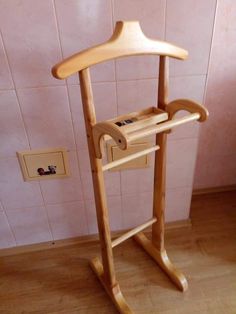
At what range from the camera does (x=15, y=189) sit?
120 cm

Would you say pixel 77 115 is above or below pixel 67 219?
above

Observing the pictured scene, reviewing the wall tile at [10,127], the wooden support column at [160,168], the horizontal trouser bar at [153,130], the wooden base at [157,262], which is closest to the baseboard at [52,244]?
the wooden base at [157,262]

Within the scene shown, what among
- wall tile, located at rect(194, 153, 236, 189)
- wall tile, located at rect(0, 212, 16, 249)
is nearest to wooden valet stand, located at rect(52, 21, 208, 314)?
wall tile, located at rect(0, 212, 16, 249)

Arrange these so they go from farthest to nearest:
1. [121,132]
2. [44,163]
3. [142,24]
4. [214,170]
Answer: [214,170] → [44,163] → [142,24] → [121,132]

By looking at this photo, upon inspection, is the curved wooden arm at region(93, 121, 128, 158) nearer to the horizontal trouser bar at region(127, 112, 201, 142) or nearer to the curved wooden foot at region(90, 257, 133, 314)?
the horizontal trouser bar at region(127, 112, 201, 142)

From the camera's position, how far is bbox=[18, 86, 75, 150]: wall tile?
100 cm

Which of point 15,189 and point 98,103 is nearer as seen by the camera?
point 98,103

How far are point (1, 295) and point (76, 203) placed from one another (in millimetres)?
562

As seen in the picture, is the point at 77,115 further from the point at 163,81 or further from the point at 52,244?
the point at 52,244

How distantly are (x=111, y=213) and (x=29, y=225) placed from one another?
1.50ft

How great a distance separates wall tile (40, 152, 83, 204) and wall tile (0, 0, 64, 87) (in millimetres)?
427

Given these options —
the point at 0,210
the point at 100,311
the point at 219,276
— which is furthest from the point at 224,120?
the point at 0,210

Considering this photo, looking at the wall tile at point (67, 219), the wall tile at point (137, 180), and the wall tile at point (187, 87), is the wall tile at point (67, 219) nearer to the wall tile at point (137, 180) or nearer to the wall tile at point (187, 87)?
the wall tile at point (137, 180)

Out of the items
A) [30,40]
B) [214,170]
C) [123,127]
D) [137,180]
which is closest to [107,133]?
[123,127]
